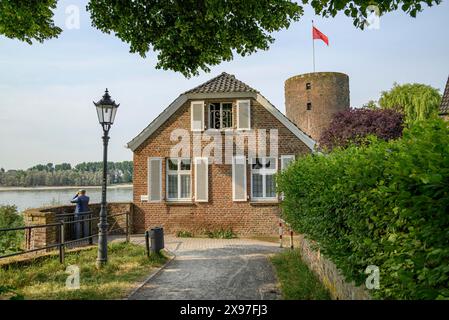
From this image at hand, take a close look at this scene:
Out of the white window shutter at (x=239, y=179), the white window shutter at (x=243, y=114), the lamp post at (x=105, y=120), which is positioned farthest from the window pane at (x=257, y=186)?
the lamp post at (x=105, y=120)

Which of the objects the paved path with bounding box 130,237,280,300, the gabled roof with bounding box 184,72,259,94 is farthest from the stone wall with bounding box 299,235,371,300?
the gabled roof with bounding box 184,72,259,94

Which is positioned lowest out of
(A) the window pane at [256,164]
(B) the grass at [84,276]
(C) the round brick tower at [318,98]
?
(B) the grass at [84,276]

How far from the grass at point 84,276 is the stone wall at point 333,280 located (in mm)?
3857

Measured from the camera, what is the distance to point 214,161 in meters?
16.8

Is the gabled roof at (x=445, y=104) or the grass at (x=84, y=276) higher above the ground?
the gabled roof at (x=445, y=104)

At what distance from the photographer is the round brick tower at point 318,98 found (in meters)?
37.1

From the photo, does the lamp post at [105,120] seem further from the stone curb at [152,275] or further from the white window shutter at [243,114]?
the white window shutter at [243,114]

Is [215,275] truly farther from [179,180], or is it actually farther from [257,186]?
[179,180]

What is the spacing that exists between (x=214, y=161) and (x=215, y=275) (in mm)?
8687

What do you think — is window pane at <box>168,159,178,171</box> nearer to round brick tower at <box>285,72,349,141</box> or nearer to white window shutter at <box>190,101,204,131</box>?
white window shutter at <box>190,101,204,131</box>

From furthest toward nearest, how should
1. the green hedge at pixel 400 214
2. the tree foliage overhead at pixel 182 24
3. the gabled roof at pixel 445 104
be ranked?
1. the gabled roof at pixel 445 104
2. the tree foliage overhead at pixel 182 24
3. the green hedge at pixel 400 214

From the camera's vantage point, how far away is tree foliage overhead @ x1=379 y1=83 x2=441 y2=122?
4119 cm
